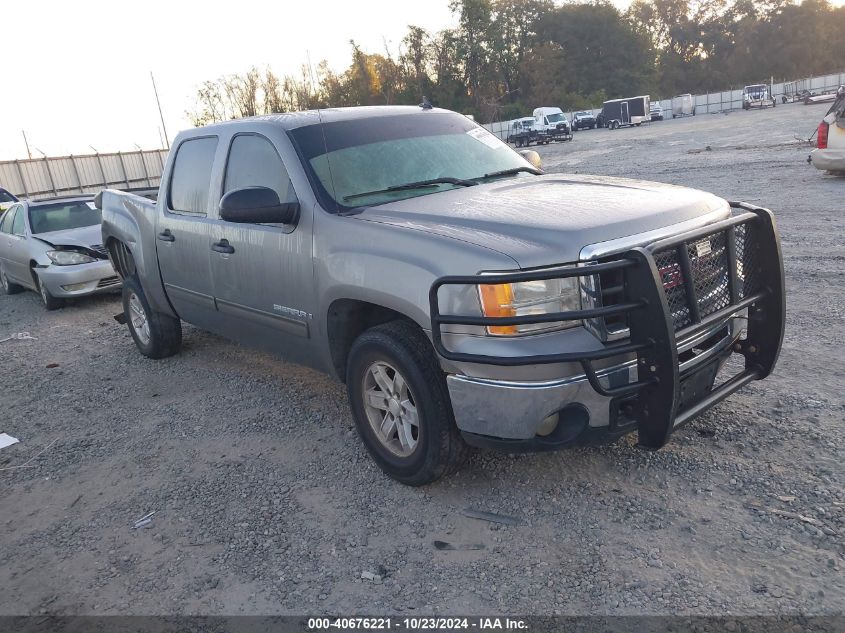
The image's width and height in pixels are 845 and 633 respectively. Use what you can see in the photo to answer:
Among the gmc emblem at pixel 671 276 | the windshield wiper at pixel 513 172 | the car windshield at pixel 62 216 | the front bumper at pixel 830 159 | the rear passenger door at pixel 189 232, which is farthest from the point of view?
the front bumper at pixel 830 159

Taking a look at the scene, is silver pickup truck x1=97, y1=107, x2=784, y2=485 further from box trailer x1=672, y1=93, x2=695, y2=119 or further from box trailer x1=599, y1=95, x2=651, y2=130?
box trailer x1=672, y1=93, x2=695, y2=119

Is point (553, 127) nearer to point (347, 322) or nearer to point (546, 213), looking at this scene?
point (347, 322)

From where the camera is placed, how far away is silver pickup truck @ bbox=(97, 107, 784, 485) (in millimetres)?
2977

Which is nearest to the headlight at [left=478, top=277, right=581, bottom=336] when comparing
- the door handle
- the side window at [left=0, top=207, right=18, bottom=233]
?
the door handle

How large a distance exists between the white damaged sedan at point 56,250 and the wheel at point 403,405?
6159 millimetres

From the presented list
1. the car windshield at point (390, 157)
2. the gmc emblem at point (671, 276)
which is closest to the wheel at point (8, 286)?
the car windshield at point (390, 157)

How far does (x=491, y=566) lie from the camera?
118 inches

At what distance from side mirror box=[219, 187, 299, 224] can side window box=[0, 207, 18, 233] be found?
857 cm

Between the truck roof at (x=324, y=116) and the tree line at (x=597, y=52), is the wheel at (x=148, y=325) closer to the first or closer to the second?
the truck roof at (x=324, y=116)

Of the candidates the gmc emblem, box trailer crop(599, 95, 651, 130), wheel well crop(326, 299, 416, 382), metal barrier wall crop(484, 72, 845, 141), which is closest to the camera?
the gmc emblem

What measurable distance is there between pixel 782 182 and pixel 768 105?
154ft

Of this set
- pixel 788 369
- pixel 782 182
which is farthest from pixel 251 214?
pixel 782 182

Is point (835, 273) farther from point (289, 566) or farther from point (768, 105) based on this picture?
point (768, 105)

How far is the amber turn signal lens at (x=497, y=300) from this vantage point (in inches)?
118
